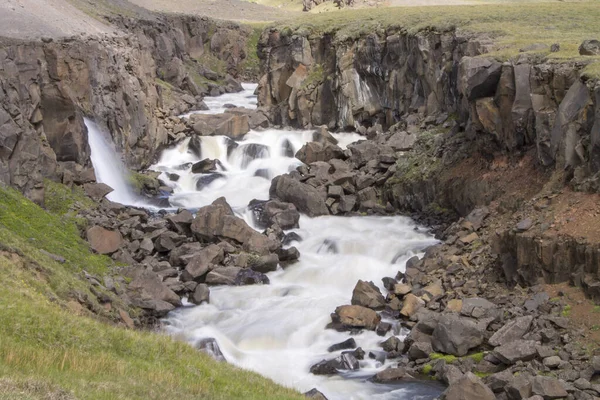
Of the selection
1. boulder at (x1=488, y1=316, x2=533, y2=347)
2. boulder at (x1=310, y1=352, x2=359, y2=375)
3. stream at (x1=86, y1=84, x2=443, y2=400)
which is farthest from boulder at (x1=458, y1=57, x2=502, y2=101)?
boulder at (x1=310, y1=352, x2=359, y2=375)

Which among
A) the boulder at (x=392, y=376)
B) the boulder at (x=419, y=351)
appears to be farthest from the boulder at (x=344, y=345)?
the boulder at (x=392, y=376)

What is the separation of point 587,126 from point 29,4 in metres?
42.5

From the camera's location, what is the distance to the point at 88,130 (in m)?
44.8

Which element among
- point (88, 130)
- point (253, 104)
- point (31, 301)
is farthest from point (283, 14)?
point (31, 301)

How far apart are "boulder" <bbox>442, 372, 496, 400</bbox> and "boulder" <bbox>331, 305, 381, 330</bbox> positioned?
7.31 metres

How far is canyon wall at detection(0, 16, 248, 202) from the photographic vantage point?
3488 centimetres

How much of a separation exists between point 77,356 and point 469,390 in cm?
1098

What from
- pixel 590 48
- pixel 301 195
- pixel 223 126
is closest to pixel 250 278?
pixel 301 195

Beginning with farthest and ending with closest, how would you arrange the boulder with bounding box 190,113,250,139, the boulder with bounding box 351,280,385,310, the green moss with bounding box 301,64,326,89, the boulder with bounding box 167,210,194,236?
the green moss with bounding box 301,64,326,89 → the boulder with bounding box 190,113,250,139 → the boulder with bounding box 167,210,194,236 → the boulder with bounding box 351,280,385,310

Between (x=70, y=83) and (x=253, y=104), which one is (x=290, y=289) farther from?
(x=253, y=104)

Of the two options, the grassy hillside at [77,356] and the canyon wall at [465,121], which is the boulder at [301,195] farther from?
the grassy hillside at [77,356]

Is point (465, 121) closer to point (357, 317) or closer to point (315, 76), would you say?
point (357, 317)

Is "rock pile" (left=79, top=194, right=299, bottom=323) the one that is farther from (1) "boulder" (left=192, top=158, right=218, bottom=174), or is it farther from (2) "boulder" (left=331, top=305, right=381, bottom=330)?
(1) "boulder" (left=192, top=158, right=218, bottom=174)

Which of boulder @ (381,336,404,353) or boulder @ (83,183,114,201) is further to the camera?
boulder @ (83,183,114,201)
